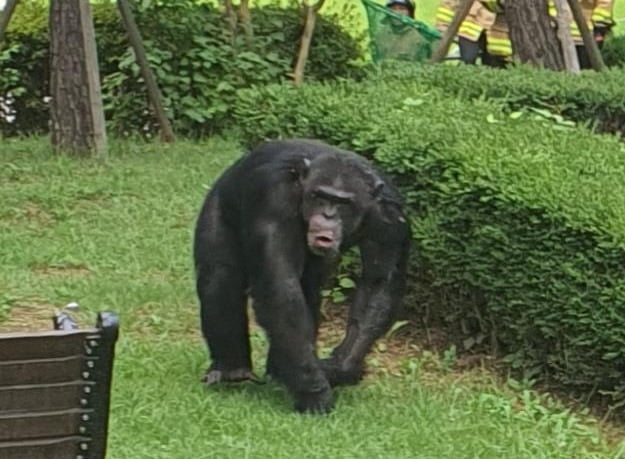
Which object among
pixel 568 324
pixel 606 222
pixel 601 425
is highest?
pixel 606 222

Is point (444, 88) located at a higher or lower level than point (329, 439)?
higher

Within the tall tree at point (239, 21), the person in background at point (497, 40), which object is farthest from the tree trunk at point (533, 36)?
the person in background at point (497, 40)

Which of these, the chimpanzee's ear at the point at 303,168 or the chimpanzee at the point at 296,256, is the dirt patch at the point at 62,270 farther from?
the chimpanzee's ear at the point at 303,168

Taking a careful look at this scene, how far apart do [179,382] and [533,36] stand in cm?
659

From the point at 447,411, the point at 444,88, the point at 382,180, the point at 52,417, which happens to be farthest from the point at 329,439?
the point at 444,88

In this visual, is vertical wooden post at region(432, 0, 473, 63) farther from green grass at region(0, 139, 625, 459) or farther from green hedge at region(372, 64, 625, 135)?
green grass at region(0, 139, 625, 459)

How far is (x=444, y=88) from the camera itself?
9.50 metres

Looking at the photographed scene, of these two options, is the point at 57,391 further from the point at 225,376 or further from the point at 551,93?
the point at 551,93

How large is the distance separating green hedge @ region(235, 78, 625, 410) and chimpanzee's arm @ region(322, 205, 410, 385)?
52 cm

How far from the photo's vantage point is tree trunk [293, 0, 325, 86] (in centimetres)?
1262

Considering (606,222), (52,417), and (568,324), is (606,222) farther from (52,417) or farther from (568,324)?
(52,417)

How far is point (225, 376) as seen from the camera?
6188 millimetres

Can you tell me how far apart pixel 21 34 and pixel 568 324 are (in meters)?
7.54

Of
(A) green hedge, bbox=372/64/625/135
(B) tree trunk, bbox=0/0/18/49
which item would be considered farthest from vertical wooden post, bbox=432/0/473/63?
(B) tree trunk, bbox=0/0/18/49
